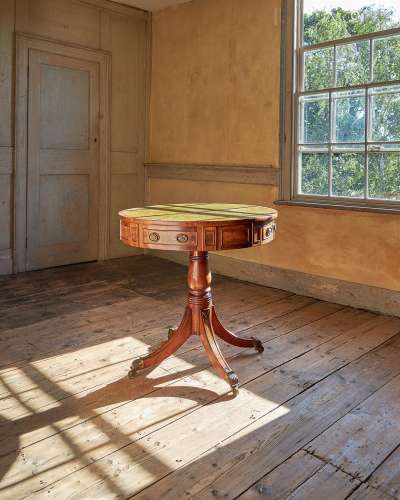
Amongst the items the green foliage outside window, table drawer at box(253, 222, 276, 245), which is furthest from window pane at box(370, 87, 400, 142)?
table drawer at box(253, 222, 276, 245)

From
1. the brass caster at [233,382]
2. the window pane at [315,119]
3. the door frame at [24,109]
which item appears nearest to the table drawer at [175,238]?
the brass caster at [233,382]

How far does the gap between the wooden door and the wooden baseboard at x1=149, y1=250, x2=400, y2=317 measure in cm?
149

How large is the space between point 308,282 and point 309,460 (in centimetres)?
235

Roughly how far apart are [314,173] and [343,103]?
0.57m

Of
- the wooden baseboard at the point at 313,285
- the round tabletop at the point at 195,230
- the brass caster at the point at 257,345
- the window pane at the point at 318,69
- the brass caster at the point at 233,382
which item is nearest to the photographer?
the round tabletop at the point at 195,230

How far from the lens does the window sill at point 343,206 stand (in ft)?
11.5

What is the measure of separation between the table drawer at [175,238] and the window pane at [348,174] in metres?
2.00

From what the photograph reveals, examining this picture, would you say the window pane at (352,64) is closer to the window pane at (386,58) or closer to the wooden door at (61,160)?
the window pane at (386,58)

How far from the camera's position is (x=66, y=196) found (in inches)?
198

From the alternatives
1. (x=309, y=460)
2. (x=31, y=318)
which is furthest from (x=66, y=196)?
(x=309, y=460)

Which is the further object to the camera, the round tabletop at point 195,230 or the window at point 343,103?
the window at point 343,103

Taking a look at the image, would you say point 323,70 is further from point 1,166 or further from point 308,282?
point 1,166

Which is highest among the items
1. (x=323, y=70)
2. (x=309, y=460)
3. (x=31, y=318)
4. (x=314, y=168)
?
(x=323, y=70)

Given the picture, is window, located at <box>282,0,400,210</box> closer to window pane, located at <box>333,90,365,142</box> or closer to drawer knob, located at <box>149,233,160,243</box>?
window pane, located at <box>333,90,365,142</box>
